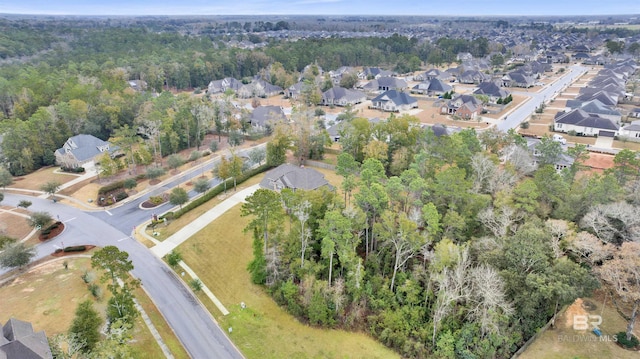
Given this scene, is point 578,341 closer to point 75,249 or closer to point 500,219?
point 500,219

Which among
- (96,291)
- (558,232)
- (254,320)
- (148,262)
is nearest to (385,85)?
(558,232)

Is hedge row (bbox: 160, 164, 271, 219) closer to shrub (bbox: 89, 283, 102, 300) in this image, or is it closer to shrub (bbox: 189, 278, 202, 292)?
shrub (bbox: 89, 283, 102, 300)

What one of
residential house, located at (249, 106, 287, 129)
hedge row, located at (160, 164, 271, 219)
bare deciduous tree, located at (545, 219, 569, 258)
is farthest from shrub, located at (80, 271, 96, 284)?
residential house, located at (249, 106, 287, 129)

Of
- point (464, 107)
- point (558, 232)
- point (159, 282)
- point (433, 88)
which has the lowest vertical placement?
point (159, 282)

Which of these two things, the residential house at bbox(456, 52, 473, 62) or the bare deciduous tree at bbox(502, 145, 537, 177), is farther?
the residential house at bbox(456, 52, 473, 62)

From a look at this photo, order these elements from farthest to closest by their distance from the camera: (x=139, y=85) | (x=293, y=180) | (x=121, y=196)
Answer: (x=139, y=85) < (x=121, y=196) < (x=293, y=180)
